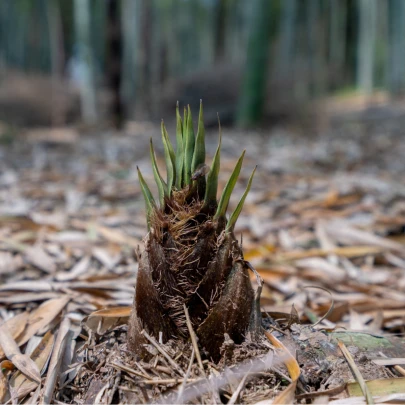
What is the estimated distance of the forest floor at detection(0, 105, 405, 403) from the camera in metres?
0.79

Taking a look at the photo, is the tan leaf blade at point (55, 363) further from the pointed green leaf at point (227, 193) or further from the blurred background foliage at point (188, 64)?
A: the blurred background foliage at point (188, 64)

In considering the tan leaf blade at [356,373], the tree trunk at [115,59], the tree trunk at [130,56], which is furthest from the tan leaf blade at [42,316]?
the tree trunk at [130,56]

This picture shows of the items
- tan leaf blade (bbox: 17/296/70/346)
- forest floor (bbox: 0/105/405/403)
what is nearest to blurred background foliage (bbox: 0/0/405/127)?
forest floor (bbox: 0/105/405/403)

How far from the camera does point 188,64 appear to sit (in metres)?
33.1

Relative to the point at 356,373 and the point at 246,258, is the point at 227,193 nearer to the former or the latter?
the point at 356,373

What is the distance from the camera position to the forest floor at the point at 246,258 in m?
0.79

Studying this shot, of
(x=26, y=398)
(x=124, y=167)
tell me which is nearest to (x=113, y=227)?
(x=26, y=398)

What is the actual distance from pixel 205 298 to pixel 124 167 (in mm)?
3346

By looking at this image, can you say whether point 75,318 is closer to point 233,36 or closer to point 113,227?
point 113,227

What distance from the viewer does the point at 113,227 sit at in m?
2.30

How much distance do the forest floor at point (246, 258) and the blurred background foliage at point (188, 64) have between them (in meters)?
4.02

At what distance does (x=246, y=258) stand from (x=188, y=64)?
32.9 metres

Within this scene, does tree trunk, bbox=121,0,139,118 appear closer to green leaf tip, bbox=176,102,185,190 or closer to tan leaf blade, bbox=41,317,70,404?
tan leaf blade, bbox=41,317,70,404

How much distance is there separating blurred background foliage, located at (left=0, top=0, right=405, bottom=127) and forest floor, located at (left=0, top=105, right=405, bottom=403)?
4025 mm
